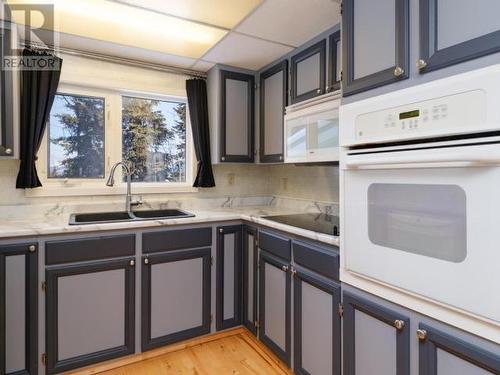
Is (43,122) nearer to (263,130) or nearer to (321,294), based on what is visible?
(263,130)

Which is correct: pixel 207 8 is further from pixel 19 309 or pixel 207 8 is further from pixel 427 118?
pixel 19 309

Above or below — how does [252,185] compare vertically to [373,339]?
above

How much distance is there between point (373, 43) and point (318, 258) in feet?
3.41

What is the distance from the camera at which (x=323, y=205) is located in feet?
8.10

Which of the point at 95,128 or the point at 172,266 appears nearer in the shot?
the point at 172,266

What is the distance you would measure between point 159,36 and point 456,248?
223 cm

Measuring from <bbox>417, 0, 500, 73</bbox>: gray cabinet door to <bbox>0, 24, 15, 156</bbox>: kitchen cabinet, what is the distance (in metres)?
2.22

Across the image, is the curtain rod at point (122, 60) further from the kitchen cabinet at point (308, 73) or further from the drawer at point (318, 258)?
the drawer at point (318, 258)

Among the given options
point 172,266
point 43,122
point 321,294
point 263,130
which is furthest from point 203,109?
point 321,294

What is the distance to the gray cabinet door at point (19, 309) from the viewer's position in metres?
1.68

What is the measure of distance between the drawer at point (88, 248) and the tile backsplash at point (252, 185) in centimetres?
65

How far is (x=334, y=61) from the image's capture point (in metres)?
1.95

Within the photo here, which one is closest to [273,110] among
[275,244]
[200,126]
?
[200,126]

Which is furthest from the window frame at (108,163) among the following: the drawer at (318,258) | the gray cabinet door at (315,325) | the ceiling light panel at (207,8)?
the gray cabinet door at (315,325)
